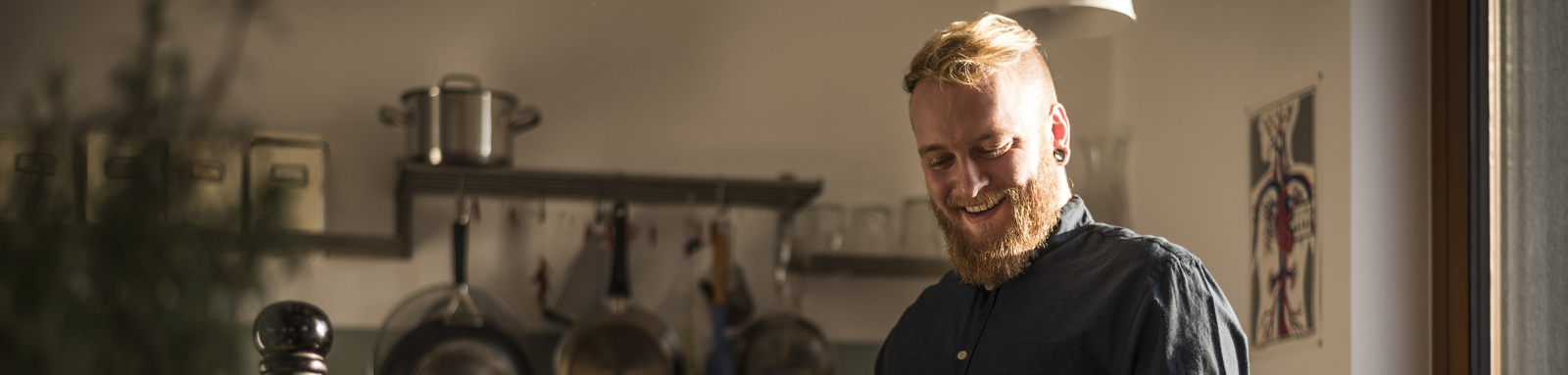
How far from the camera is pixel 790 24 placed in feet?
10.0

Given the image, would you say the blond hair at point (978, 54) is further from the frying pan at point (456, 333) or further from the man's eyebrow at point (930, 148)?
the frying pan at point (456, 333)

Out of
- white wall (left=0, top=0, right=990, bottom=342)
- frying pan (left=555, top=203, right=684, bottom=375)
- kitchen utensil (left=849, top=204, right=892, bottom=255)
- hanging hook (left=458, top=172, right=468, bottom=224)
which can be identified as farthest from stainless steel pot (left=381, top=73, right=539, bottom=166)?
kitchen utensil (left=849, top=204, right=892, bottom=255)

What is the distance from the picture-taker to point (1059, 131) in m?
1.28

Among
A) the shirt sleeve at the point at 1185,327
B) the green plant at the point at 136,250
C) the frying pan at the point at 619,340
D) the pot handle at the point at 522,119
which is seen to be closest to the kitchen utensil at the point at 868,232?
the frying pan at the point at 619,340

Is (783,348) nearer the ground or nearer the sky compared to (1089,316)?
nearer the ground

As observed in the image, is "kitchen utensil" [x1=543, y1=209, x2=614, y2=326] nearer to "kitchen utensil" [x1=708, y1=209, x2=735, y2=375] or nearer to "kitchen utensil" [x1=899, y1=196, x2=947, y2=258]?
"kitchen utensil" [x1=708, y1=209, x2=735, y2=375]

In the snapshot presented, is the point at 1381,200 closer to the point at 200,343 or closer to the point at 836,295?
the point at 836,295

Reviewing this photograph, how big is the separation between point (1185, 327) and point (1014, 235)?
0.23m

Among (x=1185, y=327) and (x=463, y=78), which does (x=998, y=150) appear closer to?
(x=1185, y=327)

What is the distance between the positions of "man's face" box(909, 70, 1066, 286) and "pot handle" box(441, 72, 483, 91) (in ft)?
5.07

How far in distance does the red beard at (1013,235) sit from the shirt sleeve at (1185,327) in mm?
170

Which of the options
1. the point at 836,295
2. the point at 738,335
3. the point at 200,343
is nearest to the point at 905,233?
the point at 836,295

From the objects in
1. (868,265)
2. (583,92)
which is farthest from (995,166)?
(583,92)

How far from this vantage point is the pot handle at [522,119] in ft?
8.63
